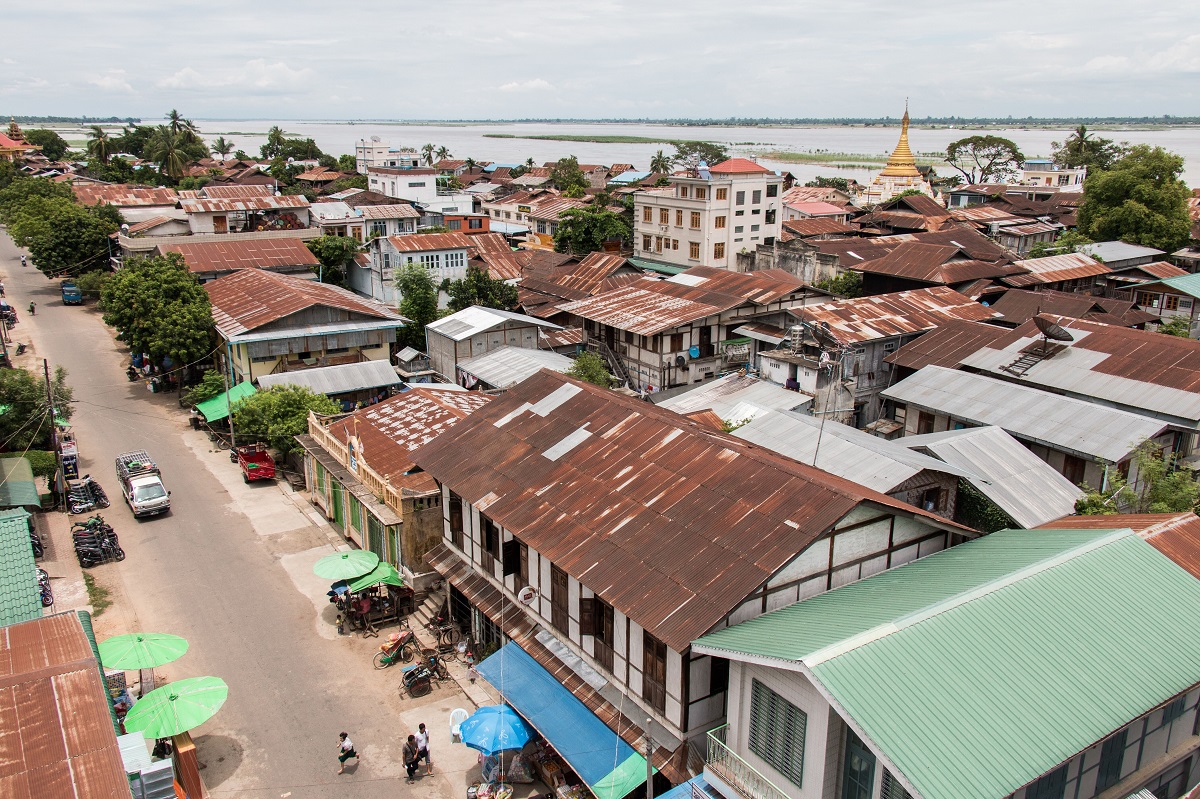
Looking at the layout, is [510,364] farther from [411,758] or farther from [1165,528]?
[1165,528]

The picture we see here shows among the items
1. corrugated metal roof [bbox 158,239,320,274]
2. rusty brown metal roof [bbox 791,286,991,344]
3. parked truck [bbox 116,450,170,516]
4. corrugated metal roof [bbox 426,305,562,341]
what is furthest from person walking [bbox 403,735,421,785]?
corrugated metal roof [bbox 158,239,320,274]

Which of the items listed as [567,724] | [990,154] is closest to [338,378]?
[567,724]

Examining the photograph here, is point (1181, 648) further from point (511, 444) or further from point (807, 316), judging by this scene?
point (807, 316)

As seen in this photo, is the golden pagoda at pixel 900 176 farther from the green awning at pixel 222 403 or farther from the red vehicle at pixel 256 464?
the red vehicle at pixel 256 464

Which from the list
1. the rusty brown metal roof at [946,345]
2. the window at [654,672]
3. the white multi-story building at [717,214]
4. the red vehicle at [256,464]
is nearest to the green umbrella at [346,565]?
the window at [654,672]

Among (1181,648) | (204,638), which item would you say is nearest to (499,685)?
(204,638)

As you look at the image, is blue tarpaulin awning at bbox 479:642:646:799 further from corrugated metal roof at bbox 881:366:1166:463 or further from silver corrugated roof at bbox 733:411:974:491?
corrugated metal roof at bbox 881:366:1166:463
